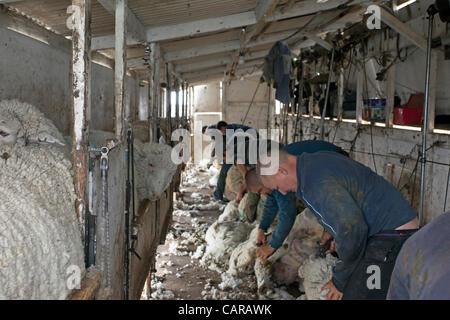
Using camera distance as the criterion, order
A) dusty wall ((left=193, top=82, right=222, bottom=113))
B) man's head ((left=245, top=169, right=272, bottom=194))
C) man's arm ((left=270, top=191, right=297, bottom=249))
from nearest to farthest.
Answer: man's head ((left=245, top=169, right=272, bottom=194)) → man's arm ((left=270, top=191, right=297, bottom=249)) → dusty wall ((left=193, top=82, right=222, bottom=113))

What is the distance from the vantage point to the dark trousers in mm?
2439

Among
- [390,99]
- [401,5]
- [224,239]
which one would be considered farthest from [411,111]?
[224,239]

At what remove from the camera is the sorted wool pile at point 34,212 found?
1.57m

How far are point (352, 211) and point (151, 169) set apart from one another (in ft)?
9.09

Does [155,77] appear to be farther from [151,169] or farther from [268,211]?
[268,211]

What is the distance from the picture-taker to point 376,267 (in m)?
2.49

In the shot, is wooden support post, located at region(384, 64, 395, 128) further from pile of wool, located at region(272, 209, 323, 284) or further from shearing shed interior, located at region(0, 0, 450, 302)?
pile of wool, located at region(272, 209, 323, 284)

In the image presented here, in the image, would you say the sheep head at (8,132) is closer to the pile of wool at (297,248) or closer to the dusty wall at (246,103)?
the pile of wool at (297,248)

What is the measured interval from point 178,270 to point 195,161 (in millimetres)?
12441

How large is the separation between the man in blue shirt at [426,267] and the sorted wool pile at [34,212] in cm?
137

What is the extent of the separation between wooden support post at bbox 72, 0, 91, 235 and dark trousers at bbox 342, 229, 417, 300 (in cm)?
170

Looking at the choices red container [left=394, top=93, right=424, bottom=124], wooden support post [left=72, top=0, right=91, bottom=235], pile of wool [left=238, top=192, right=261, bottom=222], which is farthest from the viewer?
pile of wool [left=238, top=192, right=261, bottom=222]

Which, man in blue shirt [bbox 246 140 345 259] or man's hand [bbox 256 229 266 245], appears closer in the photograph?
man in blue shirt [bbox 246 140 345 259]

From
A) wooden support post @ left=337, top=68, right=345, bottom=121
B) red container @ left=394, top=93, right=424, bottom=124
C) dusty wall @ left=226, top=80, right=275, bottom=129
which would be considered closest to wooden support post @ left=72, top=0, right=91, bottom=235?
red container @ left=394, top=93, right=424, bottom=124
